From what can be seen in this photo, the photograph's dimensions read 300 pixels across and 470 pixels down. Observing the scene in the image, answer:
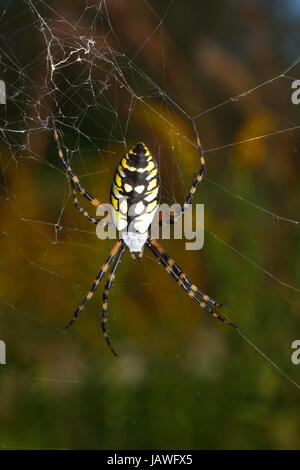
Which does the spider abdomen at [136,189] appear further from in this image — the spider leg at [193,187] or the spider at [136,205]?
the spider leg at [193,187]

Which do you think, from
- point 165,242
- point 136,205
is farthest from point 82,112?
point 136,205

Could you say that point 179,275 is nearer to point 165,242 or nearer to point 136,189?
point 165,242

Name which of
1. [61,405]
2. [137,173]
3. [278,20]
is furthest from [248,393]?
[278,20]

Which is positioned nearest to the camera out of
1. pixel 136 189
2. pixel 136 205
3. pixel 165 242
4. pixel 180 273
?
pixel 136 189

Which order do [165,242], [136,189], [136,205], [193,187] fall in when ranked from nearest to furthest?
[136,189]
[136,205]
[193,187]
[165,242]

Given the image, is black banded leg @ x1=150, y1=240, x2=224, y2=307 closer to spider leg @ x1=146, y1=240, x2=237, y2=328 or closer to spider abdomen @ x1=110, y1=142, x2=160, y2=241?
spider leg @ x1=146, y1=240, x2=237, y2=328

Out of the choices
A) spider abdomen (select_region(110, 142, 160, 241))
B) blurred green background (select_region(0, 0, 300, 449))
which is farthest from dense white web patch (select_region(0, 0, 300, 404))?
spider abdomen (select_region(110, 142, 160, 241))
